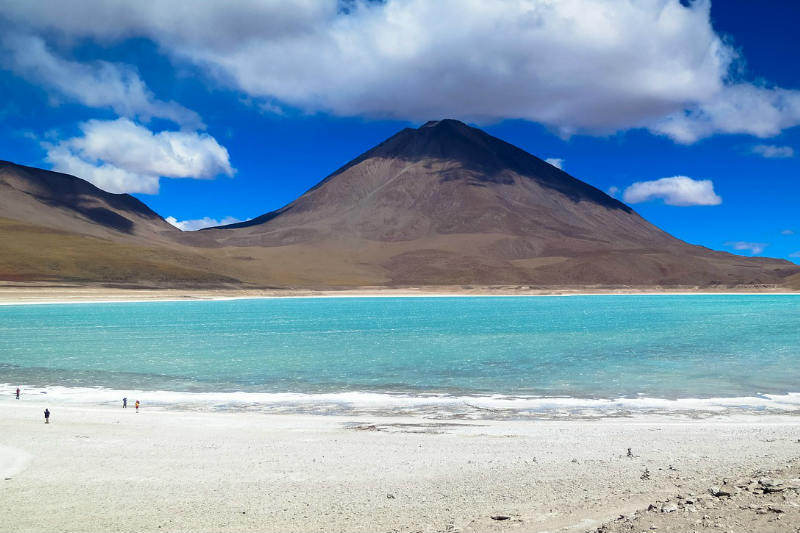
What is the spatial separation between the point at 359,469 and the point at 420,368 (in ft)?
56.9

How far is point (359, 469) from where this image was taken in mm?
12070

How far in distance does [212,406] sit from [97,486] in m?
9.68

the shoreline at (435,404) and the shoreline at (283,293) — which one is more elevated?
the shoreline at (283,293)

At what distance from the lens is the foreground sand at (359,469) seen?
9.16 metres

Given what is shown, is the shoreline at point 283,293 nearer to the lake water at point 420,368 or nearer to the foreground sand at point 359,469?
the lake water at point 420,368

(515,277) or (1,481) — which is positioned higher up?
(515,277)

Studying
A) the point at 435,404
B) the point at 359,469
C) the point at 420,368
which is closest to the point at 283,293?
the point at 420,368

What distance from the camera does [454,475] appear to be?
11.5 m

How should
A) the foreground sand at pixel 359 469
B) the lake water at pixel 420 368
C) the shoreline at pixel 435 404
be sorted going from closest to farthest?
the foreground sand at pixel 359 469, the shoreline at pixel 435 404, the lake water at pixel 420 368

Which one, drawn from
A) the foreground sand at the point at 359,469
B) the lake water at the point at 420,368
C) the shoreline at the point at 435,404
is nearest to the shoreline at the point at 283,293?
the lake water at the point at 420,368

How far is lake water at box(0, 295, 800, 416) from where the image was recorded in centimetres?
2112

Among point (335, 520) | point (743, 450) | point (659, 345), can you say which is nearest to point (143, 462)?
point (335, 520)

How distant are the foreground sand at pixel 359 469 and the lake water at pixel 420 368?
3160mm

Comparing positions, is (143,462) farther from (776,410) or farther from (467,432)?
(776,410)
